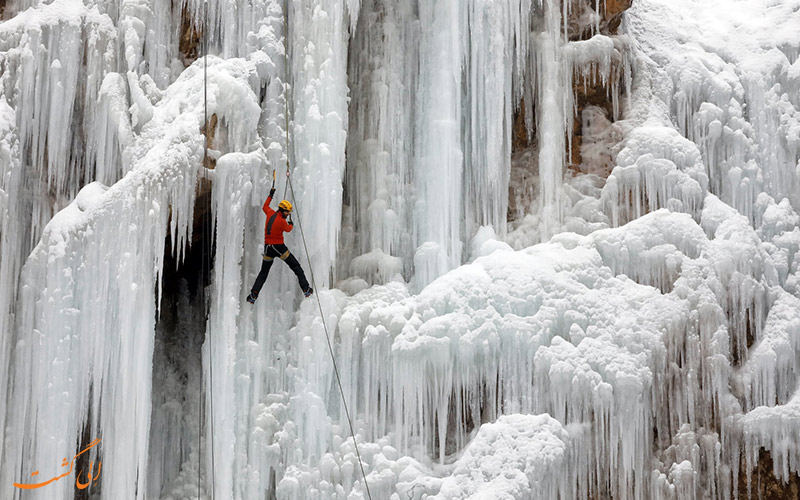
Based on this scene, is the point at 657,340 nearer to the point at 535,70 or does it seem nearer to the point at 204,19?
the point at 535,70

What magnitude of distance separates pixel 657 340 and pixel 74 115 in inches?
235

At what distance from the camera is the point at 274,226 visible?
28.1 feet

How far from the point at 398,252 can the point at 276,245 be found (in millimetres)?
1374

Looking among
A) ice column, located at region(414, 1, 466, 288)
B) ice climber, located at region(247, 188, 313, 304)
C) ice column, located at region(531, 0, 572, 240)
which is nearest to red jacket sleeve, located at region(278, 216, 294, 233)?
ice climber, located at region(247, 188, 313, 304)

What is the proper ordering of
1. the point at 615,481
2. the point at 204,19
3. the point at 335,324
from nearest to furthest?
the point at 615,481 < the point at 335,324 < the point at 204,19

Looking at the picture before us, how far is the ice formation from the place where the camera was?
845cm

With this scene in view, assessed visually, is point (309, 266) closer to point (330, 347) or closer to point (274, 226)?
point (274, 226)

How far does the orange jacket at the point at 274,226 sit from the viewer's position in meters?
8.55

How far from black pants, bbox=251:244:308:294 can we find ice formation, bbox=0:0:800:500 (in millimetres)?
263

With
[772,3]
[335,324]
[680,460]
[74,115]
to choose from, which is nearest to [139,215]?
[74,115]

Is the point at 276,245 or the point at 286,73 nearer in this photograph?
the point at 276,245

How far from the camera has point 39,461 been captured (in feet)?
27.7

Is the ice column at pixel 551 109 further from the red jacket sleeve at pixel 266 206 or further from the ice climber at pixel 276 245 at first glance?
the red jacket sleeve at pixel 266 206

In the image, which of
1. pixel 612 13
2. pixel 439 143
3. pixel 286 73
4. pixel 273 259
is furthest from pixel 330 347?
pixel 612 13
